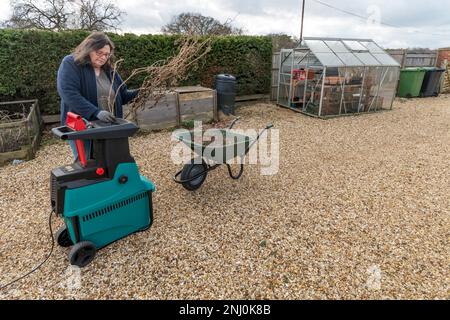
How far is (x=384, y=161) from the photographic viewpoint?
4.36 meters

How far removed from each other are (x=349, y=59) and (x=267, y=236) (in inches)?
252

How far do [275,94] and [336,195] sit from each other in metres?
6.37

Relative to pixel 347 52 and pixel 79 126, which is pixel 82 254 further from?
pixel 347 52

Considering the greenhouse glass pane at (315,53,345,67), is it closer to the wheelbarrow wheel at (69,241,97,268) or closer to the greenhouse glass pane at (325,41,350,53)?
the greenhouse glass pane at (325,41,350,53)

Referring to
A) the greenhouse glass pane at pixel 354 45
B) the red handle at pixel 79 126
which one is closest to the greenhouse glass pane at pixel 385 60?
the greenhouse glass pane at pixel 354 45

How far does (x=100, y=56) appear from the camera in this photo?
2164 millimetres

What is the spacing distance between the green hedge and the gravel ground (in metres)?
1.76

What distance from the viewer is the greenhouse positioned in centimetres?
695

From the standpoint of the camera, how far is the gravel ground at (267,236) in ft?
6.51

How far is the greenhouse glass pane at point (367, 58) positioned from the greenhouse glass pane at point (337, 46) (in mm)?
318

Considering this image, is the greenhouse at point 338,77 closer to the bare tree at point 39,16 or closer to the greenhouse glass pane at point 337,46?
the greenhouse glass pane at point 337,46

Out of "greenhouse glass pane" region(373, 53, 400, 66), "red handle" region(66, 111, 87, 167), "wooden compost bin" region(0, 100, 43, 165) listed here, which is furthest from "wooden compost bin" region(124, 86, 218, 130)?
"greenhouse glass pane" region(373, 53, 400, 66)
